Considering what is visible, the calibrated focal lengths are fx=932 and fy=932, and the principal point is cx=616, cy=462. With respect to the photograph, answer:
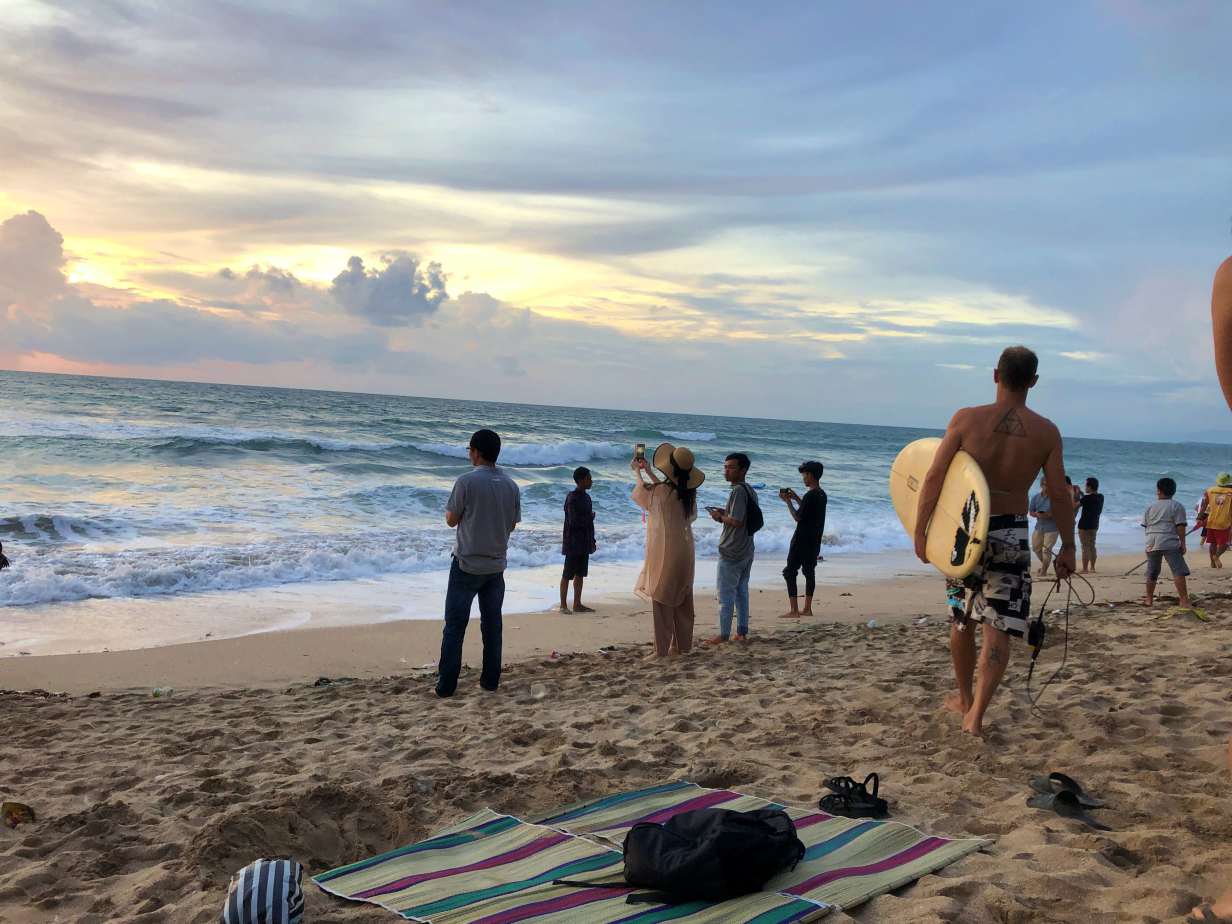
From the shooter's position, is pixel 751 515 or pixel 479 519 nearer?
pixel 479 519

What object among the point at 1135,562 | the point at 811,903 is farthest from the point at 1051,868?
the point at 1135,562

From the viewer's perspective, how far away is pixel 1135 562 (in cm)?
1689

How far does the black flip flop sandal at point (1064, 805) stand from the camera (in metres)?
3.37

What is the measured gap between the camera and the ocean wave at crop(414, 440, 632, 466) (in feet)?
109

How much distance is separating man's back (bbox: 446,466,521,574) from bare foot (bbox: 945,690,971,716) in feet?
9.25

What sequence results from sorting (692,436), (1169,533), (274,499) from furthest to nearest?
(692,436)
(274,499)
(1169,533)

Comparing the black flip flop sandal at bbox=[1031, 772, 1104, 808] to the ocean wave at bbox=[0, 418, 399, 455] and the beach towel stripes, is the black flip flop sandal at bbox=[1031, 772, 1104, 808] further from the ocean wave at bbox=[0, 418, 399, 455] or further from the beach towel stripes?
the ocean wave at bbox=[0, 418, 399, 455]

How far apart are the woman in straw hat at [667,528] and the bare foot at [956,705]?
254 cm

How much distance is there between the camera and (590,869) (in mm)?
3137

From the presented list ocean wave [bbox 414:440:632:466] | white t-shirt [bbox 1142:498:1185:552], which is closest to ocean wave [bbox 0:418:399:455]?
ocean wave [bbox 414:440:632:466]

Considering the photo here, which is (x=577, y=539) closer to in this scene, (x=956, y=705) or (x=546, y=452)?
(x=956, y=705)

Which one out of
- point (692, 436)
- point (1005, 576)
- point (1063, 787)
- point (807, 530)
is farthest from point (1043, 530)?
point (692, 436)

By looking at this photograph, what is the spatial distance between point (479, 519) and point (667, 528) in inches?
65.8

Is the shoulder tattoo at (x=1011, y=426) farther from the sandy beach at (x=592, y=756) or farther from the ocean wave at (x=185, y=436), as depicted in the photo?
the ocean wave at (x=185, y=436)
